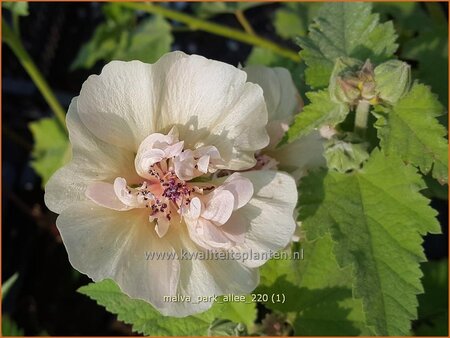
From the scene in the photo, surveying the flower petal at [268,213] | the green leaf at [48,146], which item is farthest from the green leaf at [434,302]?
the green leaf at [48,146]

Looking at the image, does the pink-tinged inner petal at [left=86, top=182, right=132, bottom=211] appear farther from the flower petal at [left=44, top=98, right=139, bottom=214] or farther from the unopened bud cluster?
the unopened bud cluster

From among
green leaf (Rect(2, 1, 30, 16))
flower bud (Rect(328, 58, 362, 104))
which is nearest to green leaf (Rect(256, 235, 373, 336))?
flower bud (Rect(328, 58, 362, 104))

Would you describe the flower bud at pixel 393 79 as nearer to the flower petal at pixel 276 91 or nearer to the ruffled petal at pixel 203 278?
the flower petal at pixel 276 91

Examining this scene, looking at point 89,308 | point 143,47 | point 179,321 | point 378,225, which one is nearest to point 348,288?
point 378,225

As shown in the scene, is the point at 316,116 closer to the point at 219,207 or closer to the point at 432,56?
the point at 219,207

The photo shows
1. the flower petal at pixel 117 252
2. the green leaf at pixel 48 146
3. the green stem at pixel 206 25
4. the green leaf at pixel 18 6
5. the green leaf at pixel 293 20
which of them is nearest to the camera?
the flower petal at pixel 117 252

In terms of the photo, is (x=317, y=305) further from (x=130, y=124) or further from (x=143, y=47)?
(x=143, y=47)
